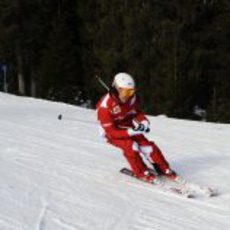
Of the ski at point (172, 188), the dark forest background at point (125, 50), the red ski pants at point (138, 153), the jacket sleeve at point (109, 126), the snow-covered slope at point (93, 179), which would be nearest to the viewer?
the snow-covered slope at point (93, 179)

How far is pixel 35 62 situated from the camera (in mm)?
37781

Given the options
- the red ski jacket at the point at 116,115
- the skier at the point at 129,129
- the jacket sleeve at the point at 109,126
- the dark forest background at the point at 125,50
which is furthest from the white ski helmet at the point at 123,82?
the dark forest background at the point at 125,50

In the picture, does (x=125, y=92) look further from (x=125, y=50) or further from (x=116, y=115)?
(x=125, y=50)

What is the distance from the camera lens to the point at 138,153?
27.5ft

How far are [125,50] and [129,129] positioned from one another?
2506cm

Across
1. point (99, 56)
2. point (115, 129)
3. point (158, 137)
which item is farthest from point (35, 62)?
point (115, 129)

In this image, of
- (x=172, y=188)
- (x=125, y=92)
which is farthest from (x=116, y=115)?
(x=172, y=188)

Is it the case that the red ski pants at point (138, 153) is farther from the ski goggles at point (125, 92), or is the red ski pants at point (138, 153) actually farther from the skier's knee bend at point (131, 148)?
the ski goggles at point (125, 92)

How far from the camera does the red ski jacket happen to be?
334 inches

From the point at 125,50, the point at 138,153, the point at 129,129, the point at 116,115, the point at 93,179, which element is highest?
the point at 116,115

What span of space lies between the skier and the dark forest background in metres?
19.1

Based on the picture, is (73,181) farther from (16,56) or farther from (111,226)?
(16,56)

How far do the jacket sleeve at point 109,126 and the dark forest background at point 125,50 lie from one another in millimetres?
19213

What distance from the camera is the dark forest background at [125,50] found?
102 ft
